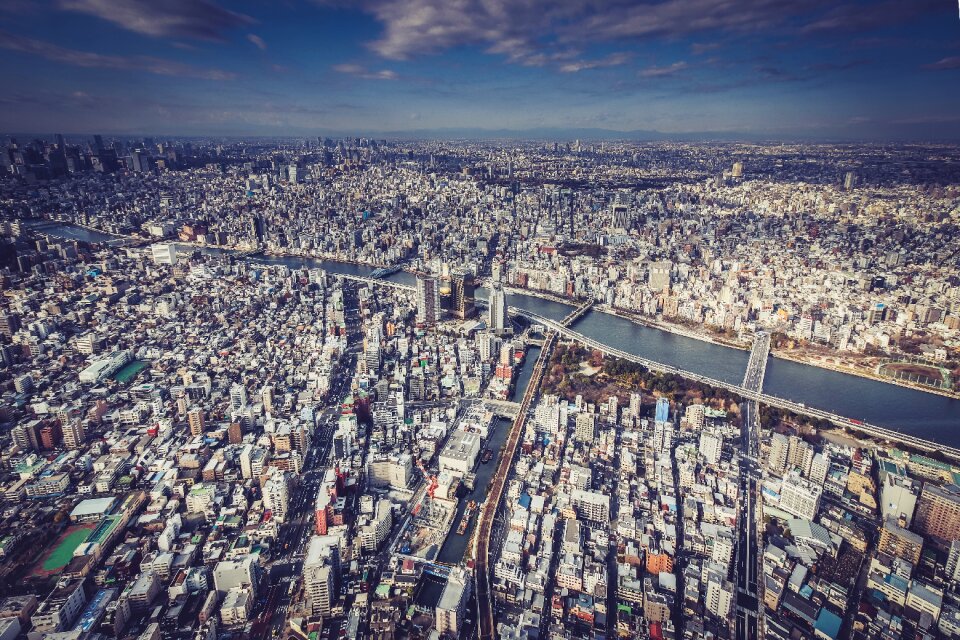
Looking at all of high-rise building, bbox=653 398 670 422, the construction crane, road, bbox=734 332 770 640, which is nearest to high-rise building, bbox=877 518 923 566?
road, bbox=734 332 770 640

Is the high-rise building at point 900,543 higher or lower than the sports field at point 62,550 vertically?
higher

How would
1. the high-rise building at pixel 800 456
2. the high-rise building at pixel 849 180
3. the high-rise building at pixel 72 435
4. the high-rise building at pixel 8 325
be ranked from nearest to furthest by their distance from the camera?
the high-rise building at pixel 800 456 → the high-rise building at pixel 72 435 → the high-rise building at pixel 8 325 → the high-rise building at pixel 849 180

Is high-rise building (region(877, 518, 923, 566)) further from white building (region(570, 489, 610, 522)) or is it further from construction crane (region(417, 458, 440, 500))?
construction crane (region(417, 458, 440, 500))

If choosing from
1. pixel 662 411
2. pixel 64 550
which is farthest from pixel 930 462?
pixel 64 550

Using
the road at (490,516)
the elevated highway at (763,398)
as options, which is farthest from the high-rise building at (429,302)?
the road at (490,516)

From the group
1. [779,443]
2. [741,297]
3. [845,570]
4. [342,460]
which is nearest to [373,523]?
[342,460]

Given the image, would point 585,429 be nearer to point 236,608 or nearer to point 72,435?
point 236,608

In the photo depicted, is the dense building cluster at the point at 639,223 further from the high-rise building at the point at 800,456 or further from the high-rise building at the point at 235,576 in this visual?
the high-rise building at the point at 235,576
